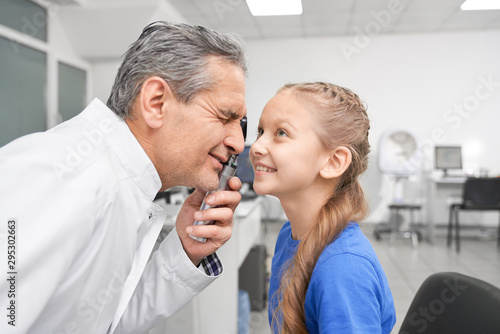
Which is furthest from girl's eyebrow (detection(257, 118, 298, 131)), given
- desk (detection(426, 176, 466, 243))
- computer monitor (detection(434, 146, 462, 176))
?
computer monitor (detection(434, 146, 462, 176))

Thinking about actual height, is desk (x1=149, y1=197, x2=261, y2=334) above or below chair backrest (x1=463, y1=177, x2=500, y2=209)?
below

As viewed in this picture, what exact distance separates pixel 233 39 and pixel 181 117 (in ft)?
0.87

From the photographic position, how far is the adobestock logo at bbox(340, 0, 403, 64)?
5586 mm

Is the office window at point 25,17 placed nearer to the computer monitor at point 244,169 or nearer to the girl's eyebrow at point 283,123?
the computer monitor at point 244,169

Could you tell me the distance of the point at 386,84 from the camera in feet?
21.8

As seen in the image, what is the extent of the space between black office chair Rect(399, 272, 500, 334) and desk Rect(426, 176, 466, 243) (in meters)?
4.97

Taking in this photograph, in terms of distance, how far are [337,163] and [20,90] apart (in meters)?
4.38

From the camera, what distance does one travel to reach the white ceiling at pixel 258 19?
15.9ft

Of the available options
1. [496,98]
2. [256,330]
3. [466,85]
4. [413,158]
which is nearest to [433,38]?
[466,85]

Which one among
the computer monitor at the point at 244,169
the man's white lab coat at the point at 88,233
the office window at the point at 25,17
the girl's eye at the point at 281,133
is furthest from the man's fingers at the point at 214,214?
the office window at the point at 25,17

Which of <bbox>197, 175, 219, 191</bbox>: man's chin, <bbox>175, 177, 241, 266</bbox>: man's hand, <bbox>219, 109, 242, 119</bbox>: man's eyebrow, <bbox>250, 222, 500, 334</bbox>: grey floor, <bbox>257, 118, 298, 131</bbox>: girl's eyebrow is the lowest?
<bbox>250, 222, 500, 334</bbox>: grey floor

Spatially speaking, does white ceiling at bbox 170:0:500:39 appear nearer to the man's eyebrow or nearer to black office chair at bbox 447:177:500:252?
black office chair at bbox 447:177:500:252

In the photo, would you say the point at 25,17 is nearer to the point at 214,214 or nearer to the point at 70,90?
the point at 70,90

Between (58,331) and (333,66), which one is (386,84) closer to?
(333,66)
